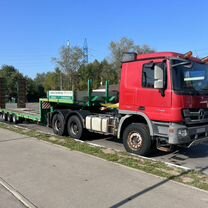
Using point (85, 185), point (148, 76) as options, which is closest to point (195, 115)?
point (148, 76)

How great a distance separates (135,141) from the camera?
8.99 meters

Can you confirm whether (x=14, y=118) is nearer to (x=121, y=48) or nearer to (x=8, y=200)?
(x=8, y=200)

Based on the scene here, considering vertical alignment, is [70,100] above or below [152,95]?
below

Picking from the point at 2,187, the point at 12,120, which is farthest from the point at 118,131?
the point at 12,120

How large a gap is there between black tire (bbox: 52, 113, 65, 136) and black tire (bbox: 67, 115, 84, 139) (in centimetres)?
32

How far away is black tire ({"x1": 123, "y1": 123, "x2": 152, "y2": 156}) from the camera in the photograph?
8625 millimetres

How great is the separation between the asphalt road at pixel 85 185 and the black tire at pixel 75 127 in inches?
121

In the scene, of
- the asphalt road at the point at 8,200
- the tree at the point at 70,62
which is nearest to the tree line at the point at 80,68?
the tree at the point at 70,62

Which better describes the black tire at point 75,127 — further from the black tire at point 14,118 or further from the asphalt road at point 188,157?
the black tire at point 14,118

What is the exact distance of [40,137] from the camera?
11.8m

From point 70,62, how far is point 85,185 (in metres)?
73.1

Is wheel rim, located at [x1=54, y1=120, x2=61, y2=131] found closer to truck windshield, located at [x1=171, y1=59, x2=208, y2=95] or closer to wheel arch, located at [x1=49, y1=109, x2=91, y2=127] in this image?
wheel arch, located at [x1=49, y1=109, x2=91, y2=127]

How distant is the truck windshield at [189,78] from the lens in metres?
7.98

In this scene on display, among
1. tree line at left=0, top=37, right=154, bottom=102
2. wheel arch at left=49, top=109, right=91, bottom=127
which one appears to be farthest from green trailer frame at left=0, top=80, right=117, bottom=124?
tree line at left=0, top=37, right=154, bottom=102
